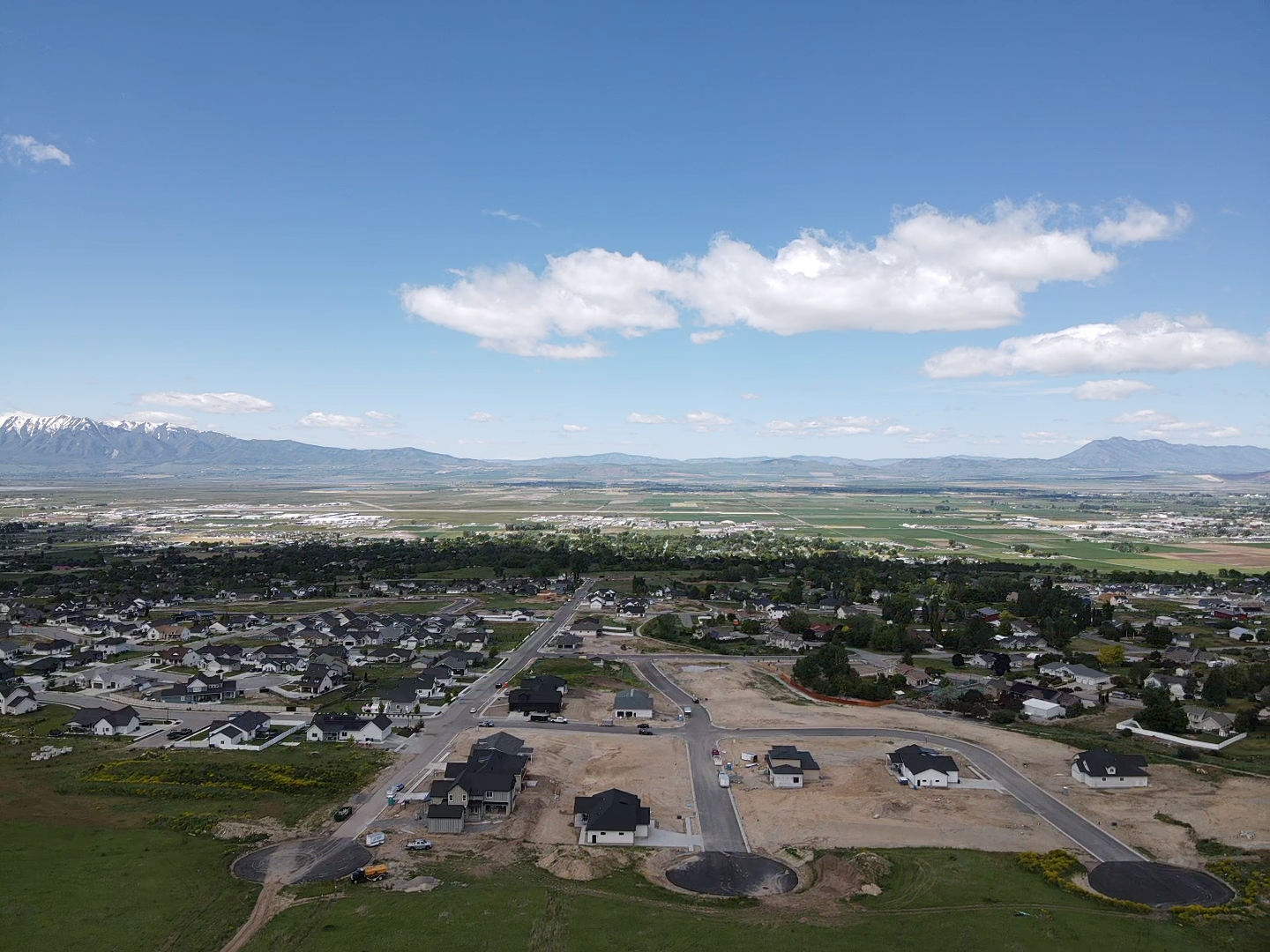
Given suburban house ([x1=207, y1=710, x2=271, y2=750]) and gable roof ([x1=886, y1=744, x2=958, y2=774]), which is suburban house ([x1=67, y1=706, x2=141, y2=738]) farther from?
gable roof ([x1=886, y1=744, x2=958, y2=774])

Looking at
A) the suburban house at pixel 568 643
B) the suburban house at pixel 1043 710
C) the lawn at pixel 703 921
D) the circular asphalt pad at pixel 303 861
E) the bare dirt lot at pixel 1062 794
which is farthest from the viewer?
the suburban house at pixel 568 643

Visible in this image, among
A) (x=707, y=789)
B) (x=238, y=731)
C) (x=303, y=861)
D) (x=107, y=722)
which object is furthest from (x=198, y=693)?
(x=707, y=789)

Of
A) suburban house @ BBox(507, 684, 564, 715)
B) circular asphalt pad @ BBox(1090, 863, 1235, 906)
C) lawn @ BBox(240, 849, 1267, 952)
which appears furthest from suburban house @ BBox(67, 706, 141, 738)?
circular asphalt pad @ BBox(1090, 863, 1235, 906)

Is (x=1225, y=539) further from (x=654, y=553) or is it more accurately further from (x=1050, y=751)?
(x=1050, y=751)

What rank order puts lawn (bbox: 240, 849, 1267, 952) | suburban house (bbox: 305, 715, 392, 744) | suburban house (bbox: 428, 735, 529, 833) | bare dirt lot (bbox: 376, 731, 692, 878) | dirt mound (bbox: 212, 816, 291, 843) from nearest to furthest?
lawn (bbox: 240, 849, 1267, 952) → bare dirt lot (bbox: 376, 731, 692, 878) → dirt mound (bbox: 212, 816, 291, 843) → suburban house (bbox: 428, 735, 529, 833) → suburban house (bbox: 305, 715, 392, 744)

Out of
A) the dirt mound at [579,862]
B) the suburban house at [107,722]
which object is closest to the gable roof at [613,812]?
the dirt mound at [579,862]

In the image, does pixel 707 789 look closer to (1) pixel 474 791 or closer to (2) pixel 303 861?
(1) pixel 474 791

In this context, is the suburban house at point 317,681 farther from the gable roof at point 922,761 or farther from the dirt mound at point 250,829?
Result: the gable roof at point 922,761

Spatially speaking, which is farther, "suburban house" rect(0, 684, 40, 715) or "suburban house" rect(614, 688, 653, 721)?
"suburban house" rect(0, 684, 40, 715)
